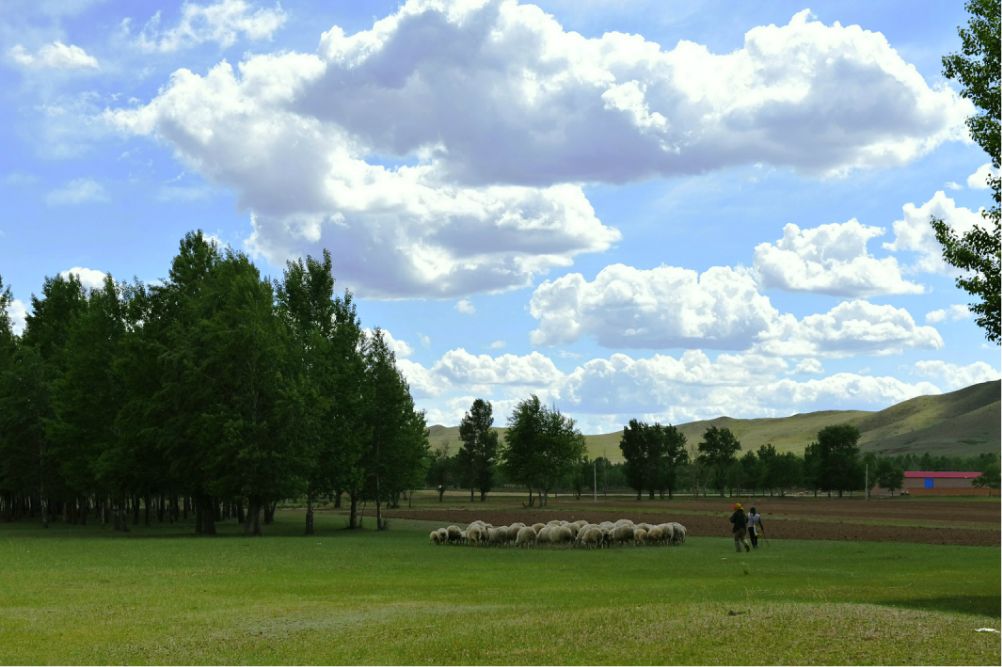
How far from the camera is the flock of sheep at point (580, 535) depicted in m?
51.9

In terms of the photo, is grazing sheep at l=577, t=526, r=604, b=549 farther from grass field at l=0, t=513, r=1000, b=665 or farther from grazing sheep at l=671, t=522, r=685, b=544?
grass field at l=0, t=513, r=1000, b=665

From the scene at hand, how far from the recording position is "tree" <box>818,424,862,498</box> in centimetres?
18025

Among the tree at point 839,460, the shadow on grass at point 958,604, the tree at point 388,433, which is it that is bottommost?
Result: the tree at point 839,460

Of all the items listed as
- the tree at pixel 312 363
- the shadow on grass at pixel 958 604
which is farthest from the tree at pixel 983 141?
the tree at pixel 312 363

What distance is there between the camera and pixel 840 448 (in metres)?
183

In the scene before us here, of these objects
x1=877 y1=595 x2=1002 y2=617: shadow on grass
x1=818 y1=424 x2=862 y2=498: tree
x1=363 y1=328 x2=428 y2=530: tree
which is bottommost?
x1=818 y1=424 x2=862 y2=498: tree

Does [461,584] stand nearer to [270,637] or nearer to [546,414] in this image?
[270,637]

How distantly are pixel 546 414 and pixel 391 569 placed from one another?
95.5 m

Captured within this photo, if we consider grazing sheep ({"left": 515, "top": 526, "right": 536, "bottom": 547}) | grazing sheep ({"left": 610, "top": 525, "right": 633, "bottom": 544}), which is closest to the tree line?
grazing sheep ({"left": 515, "top": 526, "right": 536, "bottom": 547})

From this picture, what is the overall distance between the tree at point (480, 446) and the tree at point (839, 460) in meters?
58.9

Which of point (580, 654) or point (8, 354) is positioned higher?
point (8, 354)

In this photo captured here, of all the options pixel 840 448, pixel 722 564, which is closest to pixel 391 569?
pixel 722 564

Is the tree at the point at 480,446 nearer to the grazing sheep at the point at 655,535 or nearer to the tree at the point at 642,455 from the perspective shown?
the tree at the point at 642,455

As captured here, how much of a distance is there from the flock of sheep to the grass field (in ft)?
17.1
